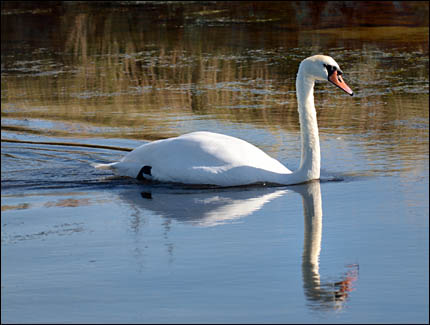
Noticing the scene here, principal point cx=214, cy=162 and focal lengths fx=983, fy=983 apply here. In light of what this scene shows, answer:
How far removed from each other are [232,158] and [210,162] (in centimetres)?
20

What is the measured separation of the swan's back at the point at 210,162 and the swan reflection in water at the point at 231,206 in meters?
0.12

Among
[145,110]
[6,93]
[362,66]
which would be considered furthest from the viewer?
[362,66]

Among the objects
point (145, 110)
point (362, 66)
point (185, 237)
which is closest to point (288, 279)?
point (185, 237)

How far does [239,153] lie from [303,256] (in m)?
2.20

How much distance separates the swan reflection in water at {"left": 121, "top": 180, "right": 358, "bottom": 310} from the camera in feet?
20.8

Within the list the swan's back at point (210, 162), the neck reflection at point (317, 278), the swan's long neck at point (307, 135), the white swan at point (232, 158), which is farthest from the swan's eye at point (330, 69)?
the neck reflection at point (317, 278)

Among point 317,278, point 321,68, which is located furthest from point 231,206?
point 317,278

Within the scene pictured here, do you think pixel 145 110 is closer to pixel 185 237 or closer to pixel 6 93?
pixel 6 93

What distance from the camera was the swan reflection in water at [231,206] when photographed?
6.33m

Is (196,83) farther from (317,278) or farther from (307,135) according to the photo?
(317,278)

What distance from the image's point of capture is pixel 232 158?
8586mm

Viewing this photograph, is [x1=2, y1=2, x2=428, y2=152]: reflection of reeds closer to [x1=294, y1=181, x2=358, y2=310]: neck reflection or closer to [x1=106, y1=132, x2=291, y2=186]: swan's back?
[x1=106, y1=132, x2=291, y2=186]: swan's back

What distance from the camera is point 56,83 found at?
48.4 feet

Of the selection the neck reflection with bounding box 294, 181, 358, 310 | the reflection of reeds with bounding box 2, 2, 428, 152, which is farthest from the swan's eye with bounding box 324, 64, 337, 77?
the reflection of reeds with bounding box 2, 2, 428, 152
